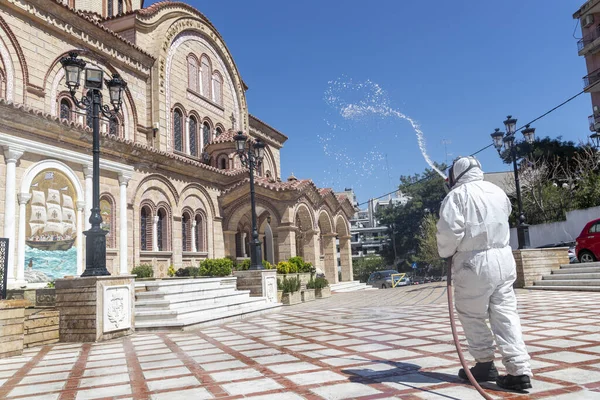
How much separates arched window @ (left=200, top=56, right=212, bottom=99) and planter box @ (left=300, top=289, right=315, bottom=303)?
39.8ft

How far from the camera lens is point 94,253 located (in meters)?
8.84

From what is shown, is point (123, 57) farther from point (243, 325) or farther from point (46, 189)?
point (243, 325)

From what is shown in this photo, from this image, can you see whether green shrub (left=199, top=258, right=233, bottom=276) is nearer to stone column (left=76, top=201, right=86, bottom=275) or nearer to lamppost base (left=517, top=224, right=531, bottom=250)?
stone column (left=76, top=201, right=86, bottom=275)

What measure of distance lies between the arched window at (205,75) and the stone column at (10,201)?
1250 cm

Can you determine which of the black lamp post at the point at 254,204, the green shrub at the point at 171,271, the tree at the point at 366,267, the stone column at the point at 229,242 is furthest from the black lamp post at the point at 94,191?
the tree at the point at 366,267

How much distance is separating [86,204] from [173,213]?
15.3 feet

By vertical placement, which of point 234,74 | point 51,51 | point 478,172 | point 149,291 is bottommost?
point 149,291

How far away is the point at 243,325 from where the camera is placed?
1002cm

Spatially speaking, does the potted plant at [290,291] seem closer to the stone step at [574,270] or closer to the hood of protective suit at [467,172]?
the stone step at [574,270]

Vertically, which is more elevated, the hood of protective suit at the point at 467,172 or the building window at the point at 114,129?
the building window at the point at 114,129

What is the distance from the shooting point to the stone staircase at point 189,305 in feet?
32.1

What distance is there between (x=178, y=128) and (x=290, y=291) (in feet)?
33.8

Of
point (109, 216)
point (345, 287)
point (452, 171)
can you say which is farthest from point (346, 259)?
point (452, 171)

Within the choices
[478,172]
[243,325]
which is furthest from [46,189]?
[478,172]
